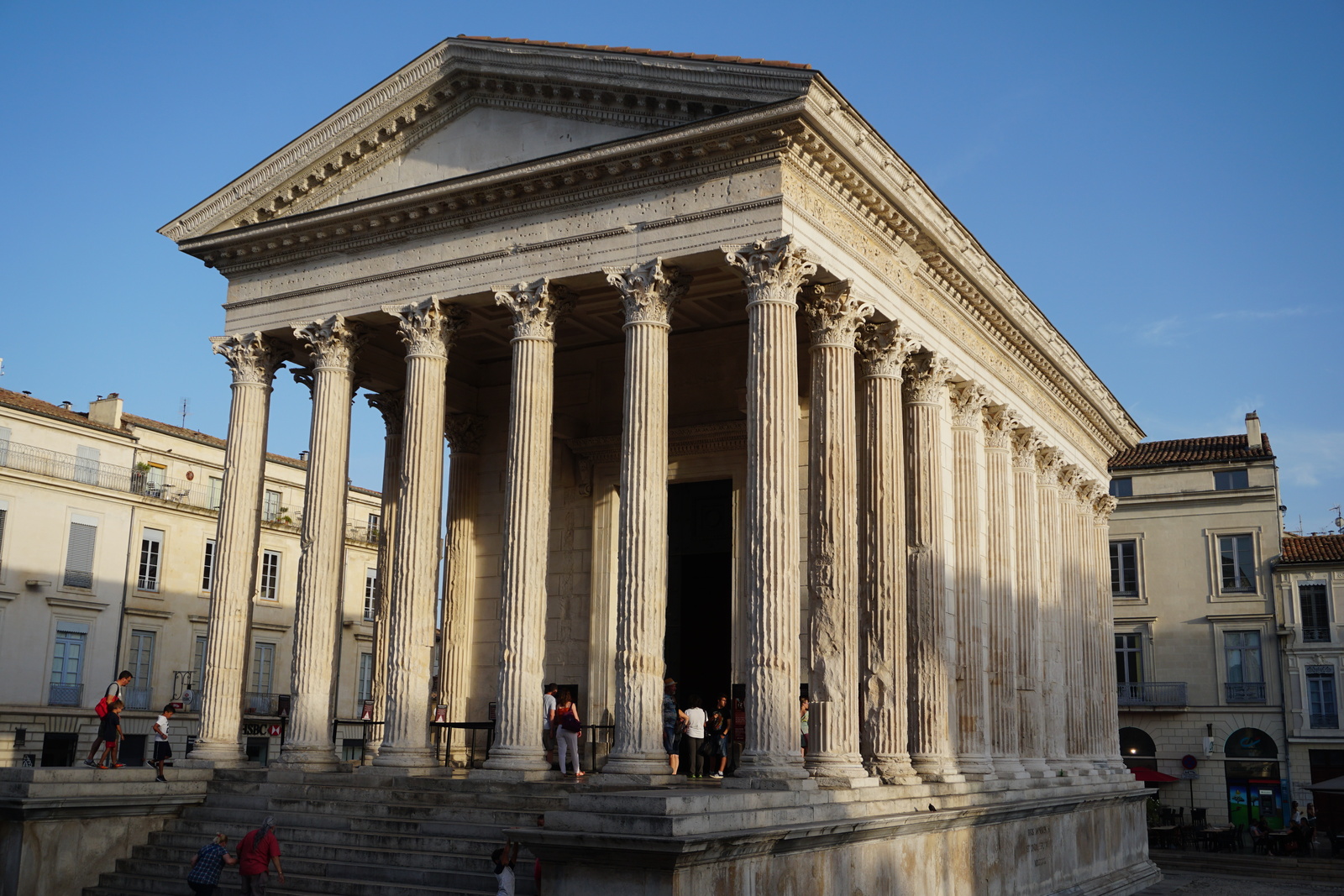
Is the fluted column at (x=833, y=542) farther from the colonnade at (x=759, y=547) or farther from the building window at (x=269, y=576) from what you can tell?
the building window at (x=269, y=576)

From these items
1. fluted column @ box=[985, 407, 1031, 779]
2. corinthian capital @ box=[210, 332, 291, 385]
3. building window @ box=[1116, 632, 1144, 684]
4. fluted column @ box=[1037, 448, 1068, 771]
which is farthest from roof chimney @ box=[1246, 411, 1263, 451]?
corinthian capital @ box=[210, 332, 291, 385]

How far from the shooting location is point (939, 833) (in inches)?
728

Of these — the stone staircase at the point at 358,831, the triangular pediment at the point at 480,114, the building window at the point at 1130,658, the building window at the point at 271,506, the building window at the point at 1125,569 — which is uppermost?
the triangular pediment at the point at 480,114

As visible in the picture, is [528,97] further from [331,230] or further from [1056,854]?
[1056,854]

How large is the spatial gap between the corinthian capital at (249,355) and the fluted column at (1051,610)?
16487 mm

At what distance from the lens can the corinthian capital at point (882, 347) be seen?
20.6 meters

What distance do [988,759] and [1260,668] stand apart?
26.7 m

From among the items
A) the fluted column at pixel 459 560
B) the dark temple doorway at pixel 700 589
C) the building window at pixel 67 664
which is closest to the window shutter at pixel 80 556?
the building window at pixel 67 664

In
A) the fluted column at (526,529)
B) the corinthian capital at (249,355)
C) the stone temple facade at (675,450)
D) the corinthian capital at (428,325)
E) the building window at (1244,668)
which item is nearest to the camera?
the stone temple facade at (675,450)

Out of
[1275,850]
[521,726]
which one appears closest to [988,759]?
[521,726]

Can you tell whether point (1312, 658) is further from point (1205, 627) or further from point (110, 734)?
point (110, 734)

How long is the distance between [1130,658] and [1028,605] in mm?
23157

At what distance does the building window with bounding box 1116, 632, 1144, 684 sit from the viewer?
153 ft

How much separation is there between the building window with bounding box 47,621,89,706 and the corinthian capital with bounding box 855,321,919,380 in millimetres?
28946
